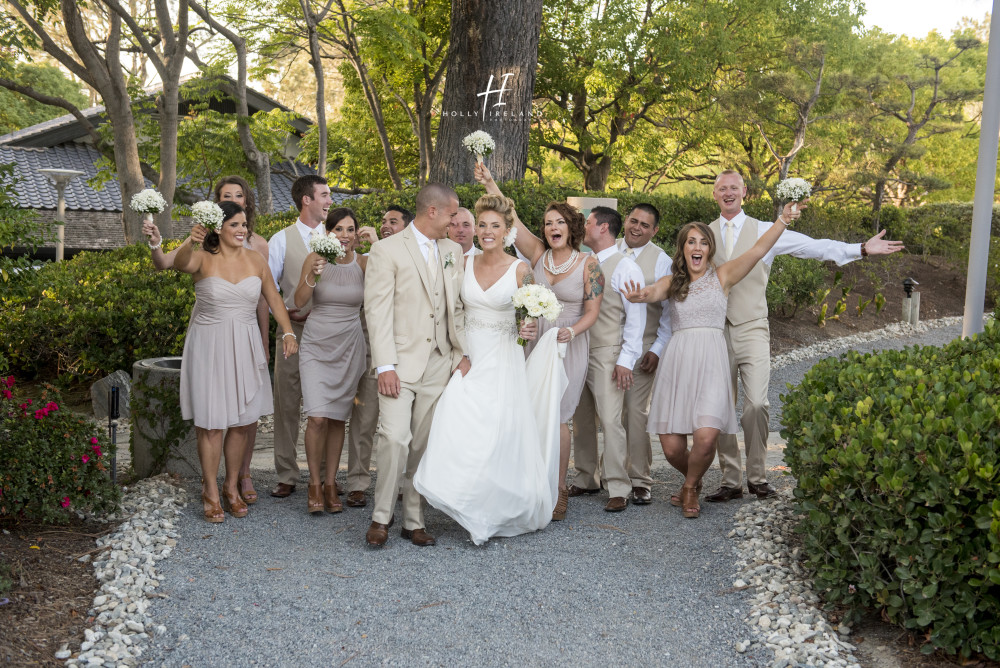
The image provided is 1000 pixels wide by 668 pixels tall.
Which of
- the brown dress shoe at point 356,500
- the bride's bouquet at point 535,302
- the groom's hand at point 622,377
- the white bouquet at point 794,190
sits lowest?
the brown dress shoe at point 356,500

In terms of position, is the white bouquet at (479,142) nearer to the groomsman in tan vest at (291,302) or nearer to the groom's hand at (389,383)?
the groomsman in tan vest at (291,302)

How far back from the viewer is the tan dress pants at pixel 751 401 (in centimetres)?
627

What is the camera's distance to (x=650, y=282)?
21.5 feet

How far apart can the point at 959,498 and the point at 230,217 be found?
4.41 meters

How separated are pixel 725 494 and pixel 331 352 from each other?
9.67 feet

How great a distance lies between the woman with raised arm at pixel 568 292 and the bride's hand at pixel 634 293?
18 cm

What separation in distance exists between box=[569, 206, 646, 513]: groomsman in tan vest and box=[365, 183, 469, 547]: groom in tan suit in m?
1.14

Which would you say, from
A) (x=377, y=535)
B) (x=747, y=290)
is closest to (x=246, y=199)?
(x=377, y=535)

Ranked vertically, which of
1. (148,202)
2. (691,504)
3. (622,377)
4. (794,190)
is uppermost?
(794,190)

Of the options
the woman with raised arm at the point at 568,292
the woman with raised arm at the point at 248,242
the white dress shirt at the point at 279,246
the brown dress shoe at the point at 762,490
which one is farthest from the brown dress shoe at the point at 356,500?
the brown dress shoe at the point at 762,490

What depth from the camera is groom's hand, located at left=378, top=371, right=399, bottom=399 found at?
5.33 metres

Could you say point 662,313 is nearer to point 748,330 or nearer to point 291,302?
point 748,330

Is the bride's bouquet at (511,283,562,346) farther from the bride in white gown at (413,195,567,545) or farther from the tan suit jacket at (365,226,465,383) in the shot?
the tan suit jacket at (365,226,465,383)

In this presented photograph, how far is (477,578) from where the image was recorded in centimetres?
479
